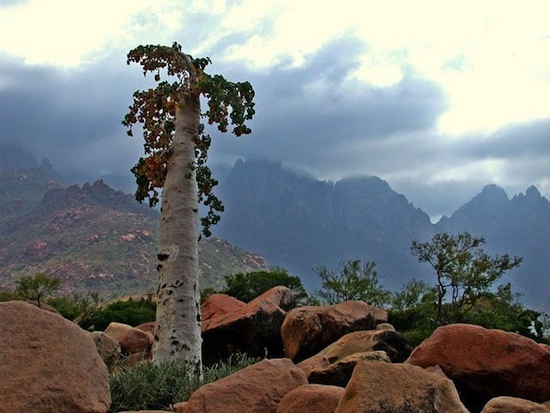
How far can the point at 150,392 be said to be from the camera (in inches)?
349

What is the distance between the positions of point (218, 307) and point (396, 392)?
16286mm

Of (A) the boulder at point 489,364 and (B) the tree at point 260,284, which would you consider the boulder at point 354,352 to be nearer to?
(A) the boulder at point 489,364

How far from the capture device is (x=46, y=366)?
6148 mm

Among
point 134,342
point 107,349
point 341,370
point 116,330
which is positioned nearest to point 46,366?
point 341,370

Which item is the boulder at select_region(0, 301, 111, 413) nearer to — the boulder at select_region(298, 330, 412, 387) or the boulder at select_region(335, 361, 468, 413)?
the boulder at select_region(335, 361, 468, 413)

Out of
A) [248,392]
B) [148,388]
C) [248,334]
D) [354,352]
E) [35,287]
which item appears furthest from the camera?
[35,287]

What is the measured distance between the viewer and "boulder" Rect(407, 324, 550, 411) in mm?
9180

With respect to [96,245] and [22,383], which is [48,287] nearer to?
[22,383]

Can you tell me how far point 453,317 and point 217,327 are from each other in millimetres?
9261

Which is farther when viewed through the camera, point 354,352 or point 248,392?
point 354,352

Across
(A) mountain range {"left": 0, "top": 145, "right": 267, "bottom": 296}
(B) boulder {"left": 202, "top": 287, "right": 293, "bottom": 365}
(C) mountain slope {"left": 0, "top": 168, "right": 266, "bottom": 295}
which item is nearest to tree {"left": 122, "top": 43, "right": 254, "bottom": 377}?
(B) boulder {"left": 202, "top": 287, "right": 293, "bottom": 365}

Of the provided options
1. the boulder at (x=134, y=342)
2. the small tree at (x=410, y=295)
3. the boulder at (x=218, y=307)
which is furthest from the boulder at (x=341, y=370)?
the small tree at (x=410, y=295)

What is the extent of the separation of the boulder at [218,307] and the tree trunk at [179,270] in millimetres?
7610

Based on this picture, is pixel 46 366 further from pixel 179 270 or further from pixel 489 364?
pixel 489 364
